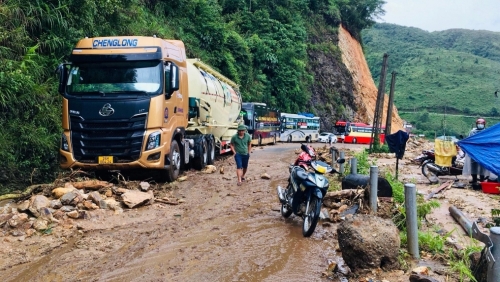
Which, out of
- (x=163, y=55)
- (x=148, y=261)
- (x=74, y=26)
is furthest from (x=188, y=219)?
(x=74, y=26)

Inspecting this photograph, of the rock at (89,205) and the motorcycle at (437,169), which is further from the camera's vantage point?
the motorcycle at (437,169)

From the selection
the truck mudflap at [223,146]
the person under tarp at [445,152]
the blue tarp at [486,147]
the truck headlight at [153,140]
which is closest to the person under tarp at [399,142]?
the blue tarp at [486,147]

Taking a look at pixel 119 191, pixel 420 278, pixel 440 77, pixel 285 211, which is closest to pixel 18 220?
pixel 119 191

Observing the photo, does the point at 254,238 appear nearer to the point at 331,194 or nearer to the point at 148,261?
the point at 148,261

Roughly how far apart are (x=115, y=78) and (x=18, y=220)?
13.4 ft

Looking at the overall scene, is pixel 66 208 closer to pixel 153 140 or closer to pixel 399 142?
pixel 153 140

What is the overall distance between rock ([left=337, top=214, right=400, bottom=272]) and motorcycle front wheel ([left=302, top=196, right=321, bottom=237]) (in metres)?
1.21

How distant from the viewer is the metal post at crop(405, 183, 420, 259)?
5.06 metres

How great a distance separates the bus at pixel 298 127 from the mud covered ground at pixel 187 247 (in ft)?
94.3

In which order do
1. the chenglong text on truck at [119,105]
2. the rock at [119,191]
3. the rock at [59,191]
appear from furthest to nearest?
the chenglong text on truck at [119,105] < the rock at [119,191] < the rock at [59,191]

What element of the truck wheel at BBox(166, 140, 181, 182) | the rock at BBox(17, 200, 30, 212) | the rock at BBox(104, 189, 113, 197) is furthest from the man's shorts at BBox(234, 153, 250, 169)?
the rock at BBox(17, 200, 30, 212)

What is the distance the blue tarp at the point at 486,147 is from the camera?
10414 mm

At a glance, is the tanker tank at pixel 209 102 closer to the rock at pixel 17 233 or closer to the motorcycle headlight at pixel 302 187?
the motorcycle headlight at pixel 302 187

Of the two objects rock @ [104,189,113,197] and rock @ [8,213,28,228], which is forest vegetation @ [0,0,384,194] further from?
rock @ [8,213,28,228]
